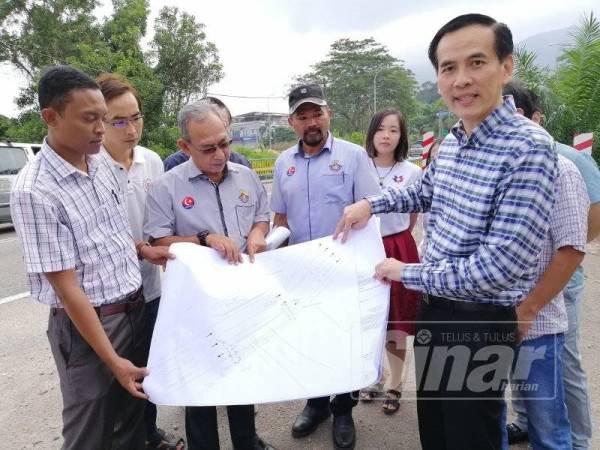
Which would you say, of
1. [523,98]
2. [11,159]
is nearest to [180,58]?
[11,159]

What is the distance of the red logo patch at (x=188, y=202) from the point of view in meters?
1.96

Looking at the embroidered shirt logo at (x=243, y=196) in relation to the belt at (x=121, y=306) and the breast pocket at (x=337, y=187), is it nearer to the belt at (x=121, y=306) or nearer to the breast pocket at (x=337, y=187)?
the breast pocket at (x=337, y=187)

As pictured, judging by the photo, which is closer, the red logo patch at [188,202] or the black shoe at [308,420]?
the red logo patch at [188,202]

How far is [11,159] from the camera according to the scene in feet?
27.3

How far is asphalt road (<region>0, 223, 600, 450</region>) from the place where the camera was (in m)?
2.34

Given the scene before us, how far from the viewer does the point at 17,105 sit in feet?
54.4

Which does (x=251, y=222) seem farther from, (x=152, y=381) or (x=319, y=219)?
(x=152, y=381)

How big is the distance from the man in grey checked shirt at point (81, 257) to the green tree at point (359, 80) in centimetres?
4136

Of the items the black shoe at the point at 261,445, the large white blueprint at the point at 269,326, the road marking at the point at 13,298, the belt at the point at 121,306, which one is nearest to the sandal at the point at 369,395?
the black shoe at the point at 261,445

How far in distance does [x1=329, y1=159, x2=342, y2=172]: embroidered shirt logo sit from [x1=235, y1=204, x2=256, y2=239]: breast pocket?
0.49 meters

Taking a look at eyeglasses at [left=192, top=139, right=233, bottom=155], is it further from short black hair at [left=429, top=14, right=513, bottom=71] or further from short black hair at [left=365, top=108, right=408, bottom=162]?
short black hair at [left=365, top=108, right=408, bottom=162]

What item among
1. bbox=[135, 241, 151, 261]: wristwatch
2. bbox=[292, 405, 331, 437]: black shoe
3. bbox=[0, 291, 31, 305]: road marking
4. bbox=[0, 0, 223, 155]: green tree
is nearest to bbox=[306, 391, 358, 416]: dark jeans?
bbox=[292, 405, 331, 437]: black shoe

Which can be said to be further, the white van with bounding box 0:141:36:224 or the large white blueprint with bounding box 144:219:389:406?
the white van with bounding box 0:141:36:224

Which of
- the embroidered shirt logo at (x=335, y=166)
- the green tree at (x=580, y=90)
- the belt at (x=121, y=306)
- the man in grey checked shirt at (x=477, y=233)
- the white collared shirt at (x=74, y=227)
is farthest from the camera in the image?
the green tree at (x=580, y=90)
